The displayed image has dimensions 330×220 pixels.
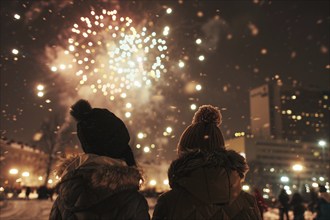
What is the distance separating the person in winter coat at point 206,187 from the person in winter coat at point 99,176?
28 centimetres

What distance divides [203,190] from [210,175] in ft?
0.41

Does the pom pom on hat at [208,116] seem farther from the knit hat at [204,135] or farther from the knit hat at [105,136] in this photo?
the knit hat at [105,136]

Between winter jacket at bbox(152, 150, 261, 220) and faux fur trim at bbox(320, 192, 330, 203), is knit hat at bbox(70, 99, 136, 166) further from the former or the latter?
faux fur trim at bbox(320, 192, 330, 203)

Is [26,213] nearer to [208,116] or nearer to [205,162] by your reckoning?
[208,116]

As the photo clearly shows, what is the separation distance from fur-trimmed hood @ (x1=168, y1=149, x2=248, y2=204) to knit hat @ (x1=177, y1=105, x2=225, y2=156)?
121 mm

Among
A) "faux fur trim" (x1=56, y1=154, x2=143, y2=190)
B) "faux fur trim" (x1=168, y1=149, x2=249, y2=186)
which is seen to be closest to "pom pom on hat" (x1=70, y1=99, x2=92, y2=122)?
"faux fur trim" (x1=56, y1=154, x2=143, y2=190)

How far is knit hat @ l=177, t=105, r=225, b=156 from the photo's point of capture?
3138mm

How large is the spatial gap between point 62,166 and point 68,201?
0.44 meters

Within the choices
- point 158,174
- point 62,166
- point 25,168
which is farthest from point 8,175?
point 62,166

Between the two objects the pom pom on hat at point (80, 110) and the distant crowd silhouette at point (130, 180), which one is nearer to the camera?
the distant crowd silhouette at point (130, 180)

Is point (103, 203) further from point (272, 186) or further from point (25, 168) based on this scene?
point (272, 186)

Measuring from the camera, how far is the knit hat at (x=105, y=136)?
2922 millimetres

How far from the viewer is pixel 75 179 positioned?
2.70m

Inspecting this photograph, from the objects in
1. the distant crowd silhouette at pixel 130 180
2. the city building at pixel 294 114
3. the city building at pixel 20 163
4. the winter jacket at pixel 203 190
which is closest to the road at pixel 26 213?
the distant crowd silhouette at pixel 130 180
